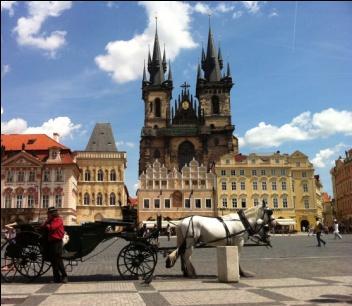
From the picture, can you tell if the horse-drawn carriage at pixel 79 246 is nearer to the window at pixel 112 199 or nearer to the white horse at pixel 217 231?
the white horse at pixel 217 231

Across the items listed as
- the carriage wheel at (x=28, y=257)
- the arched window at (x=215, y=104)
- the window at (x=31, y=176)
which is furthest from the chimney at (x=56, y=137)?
the carriage wheel at (x=28, y=257)

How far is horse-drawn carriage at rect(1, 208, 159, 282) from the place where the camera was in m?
9.36

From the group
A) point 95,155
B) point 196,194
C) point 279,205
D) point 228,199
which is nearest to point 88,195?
point 95,155

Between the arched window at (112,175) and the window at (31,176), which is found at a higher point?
the arched window at (112,175)

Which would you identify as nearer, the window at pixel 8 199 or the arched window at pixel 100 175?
the window at pixel 8 199

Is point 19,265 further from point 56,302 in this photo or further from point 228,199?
point 228,199

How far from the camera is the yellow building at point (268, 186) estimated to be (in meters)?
63.8

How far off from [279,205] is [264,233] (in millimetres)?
54875

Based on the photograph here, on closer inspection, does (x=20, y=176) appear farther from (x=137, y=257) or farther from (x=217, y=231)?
(x=217, y=231)

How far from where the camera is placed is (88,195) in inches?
2330

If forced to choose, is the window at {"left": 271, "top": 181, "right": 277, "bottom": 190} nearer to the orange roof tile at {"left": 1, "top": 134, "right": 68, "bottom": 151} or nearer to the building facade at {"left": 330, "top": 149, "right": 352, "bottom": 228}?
the building facade at {"left": 330, "top": 149, "right": 352, "bottom": 228}

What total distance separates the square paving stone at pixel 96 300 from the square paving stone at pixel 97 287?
1.54ft

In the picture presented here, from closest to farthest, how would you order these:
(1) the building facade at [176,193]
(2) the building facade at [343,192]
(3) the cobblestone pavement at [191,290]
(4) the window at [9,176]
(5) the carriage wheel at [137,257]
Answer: (3) the cobblestone pavement at [191,290] → (5) the carriage wheel at [137,257] → (2) the building facade at [343,192] → (4) the window at [9,176] → (1) the building facade at [176,193]

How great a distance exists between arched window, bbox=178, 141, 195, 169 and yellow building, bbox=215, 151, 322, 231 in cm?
1138
